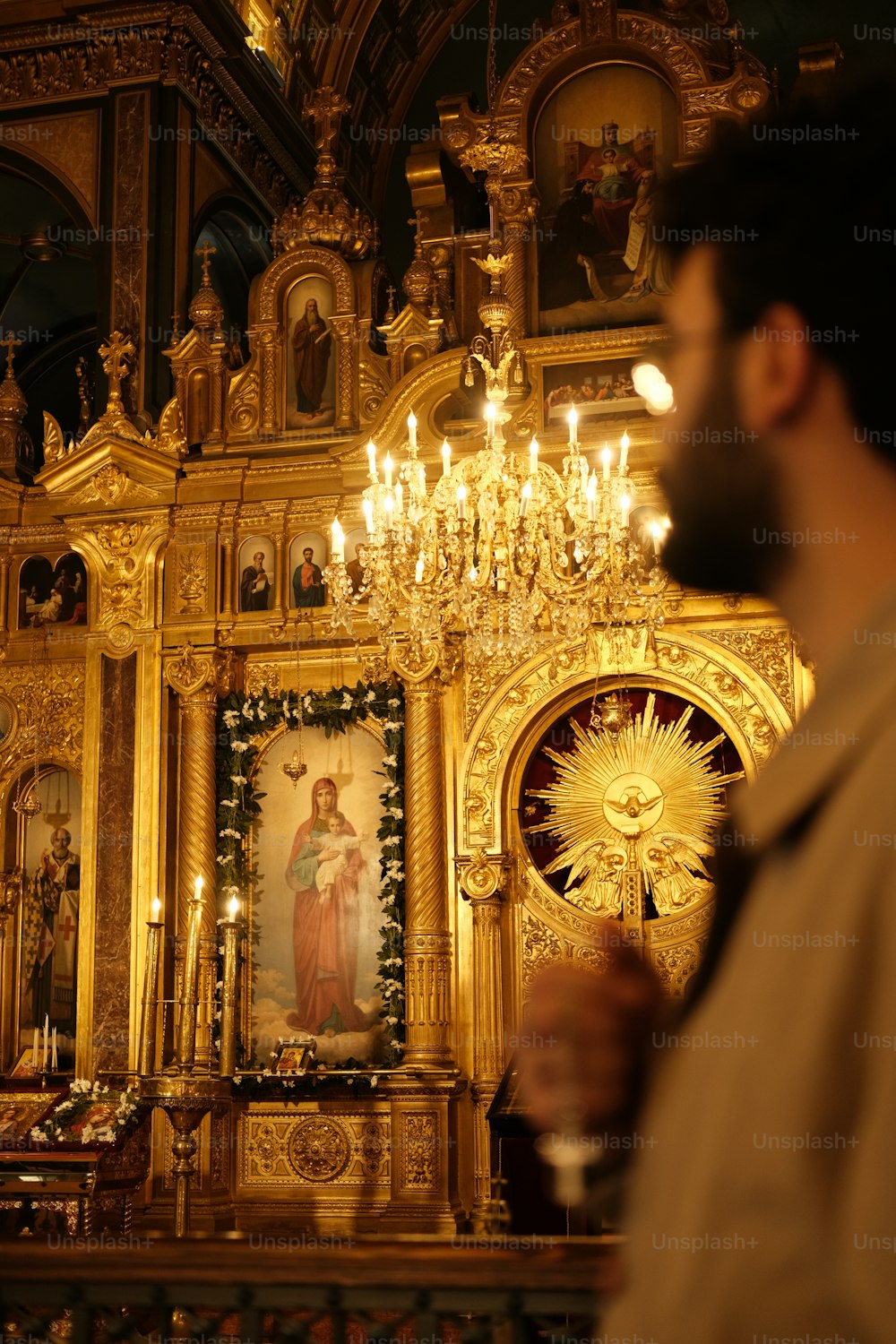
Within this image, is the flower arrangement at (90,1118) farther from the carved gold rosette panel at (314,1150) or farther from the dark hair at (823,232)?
the dark hair at (823,232)

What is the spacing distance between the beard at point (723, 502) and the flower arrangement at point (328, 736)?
382 inches

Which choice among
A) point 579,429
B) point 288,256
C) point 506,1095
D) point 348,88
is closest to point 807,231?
point 506,1095

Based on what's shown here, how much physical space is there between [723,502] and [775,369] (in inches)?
3.6

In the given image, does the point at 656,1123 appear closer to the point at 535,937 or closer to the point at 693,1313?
the point at 693,1313

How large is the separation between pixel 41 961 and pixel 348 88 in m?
8.90

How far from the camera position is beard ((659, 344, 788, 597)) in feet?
3.14

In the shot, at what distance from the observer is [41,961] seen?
11484mm

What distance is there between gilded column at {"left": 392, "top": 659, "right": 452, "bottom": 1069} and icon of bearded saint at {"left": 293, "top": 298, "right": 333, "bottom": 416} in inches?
90.5

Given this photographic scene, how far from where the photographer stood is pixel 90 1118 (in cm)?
958

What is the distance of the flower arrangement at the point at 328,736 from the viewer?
34.7ft

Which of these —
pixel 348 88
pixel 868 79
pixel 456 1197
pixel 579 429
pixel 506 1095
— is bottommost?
pixel 456 1197

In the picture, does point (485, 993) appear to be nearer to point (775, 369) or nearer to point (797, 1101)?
point (775, 369)

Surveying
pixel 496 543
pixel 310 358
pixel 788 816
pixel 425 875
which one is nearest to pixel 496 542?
pixel 496 543

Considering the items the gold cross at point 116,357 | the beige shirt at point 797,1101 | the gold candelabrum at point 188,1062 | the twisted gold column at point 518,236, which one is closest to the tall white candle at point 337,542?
the gold candelabrum at point 188,1062
